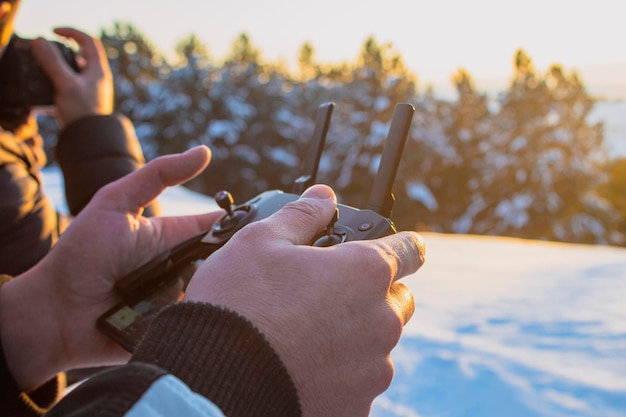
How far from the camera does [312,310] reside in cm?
41

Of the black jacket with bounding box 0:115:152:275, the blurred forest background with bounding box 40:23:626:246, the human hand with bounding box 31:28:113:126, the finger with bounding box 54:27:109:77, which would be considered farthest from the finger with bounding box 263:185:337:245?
the blurred forest background with bounding box 40:23:626:246

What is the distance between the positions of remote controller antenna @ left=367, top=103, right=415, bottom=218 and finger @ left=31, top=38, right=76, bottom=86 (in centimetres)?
82

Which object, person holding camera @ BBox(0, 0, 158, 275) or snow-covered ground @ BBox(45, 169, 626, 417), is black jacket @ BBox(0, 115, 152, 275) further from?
snow-covered ground @ BBox(45, 169, 626, 417)

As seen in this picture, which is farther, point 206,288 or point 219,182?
point 219,182

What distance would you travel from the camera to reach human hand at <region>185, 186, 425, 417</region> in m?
0.41

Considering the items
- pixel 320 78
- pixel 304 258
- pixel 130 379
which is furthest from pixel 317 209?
pixel 320 78

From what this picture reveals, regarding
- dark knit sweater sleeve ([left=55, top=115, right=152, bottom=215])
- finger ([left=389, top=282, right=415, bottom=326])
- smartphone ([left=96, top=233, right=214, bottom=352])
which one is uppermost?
finger ([left=389, top=282, right=415, bottom=326])

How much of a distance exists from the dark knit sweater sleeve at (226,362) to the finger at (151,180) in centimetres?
39

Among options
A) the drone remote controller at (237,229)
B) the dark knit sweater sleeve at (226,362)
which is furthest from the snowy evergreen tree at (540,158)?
the dark knit sweater sleeve at (226,362)

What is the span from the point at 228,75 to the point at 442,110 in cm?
448

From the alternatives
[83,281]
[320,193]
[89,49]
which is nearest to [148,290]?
[83,281]

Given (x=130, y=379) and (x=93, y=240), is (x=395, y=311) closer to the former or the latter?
(x=130, y=379)

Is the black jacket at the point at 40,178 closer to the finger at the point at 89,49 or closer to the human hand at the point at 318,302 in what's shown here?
the finger at the point at 89,49

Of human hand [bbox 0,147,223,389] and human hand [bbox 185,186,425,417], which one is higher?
human hand [bbox 185,186,425,417]
